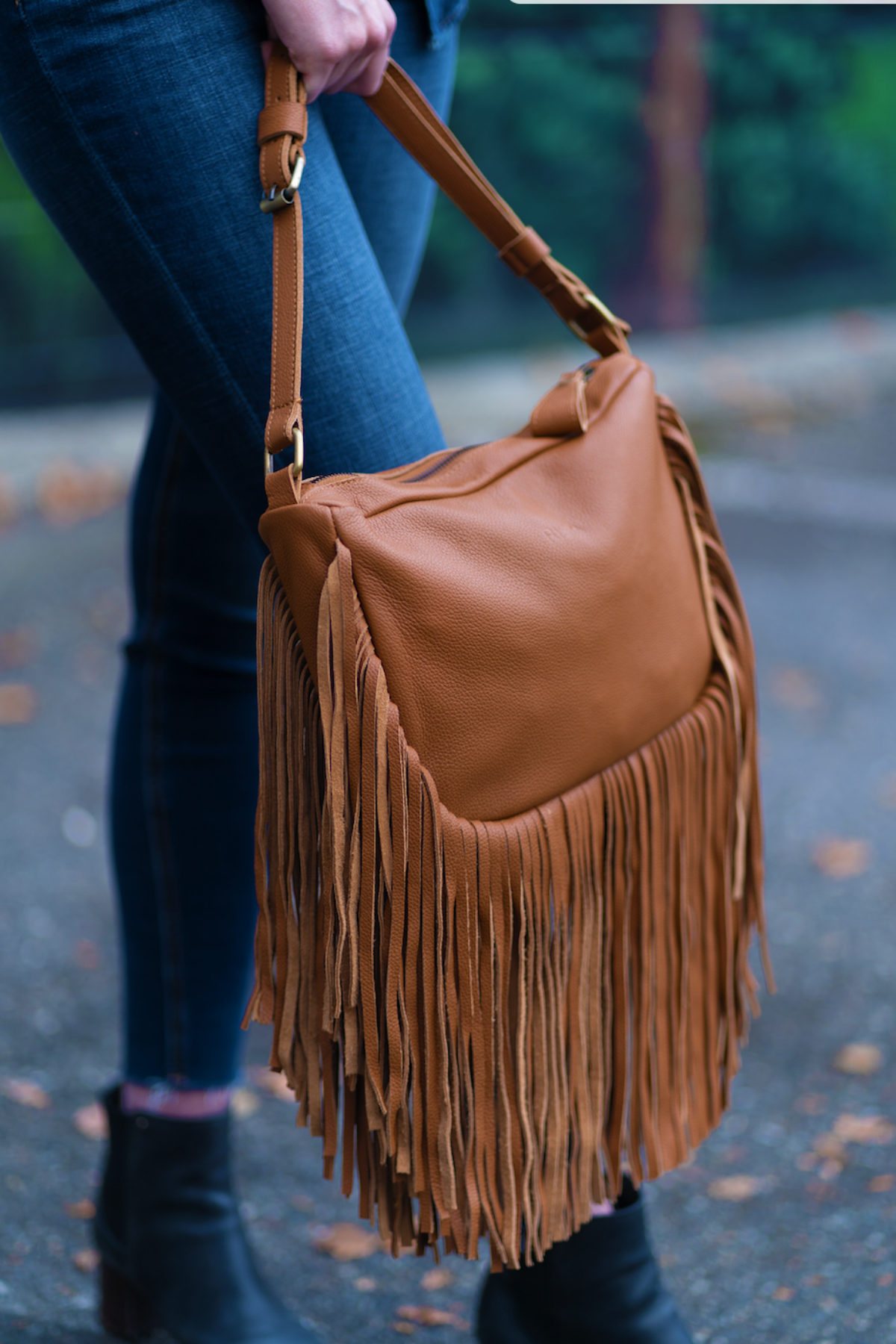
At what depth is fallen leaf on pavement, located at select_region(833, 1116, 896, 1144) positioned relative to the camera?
1.51 m

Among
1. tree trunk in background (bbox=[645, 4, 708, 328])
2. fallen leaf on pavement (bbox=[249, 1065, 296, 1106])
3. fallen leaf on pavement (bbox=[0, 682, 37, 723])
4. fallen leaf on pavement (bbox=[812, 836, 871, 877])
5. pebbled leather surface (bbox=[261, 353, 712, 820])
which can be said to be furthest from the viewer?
tree trunk in background (bbox=[645, 4, 708, 328])

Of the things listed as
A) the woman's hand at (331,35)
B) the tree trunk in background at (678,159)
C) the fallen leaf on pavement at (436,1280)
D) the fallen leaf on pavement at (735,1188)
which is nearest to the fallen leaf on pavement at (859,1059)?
the fallen leaf on pavement at (735,1188)

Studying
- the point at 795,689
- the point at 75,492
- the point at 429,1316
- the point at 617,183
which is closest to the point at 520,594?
the point at 429,1316

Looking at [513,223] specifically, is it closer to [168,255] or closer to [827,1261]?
[168,255]

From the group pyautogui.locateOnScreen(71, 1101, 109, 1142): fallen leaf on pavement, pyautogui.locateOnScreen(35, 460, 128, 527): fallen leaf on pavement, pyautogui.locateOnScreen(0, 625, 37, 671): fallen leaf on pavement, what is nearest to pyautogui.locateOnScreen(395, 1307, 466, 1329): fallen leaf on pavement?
pyautogui.locateOnScreen(71, 1101, 109, 1142): fallen leaf on pavement

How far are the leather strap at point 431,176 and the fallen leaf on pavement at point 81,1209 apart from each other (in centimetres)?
96

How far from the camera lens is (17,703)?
275cm

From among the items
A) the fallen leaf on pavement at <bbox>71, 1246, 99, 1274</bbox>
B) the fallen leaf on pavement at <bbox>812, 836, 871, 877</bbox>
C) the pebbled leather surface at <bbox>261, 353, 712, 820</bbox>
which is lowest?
the fallen leaf on pavement at <bbox>812, 836, 871, 877</bbox>

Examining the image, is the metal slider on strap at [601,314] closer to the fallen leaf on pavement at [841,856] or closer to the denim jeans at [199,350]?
the denim jeans at [199,350]

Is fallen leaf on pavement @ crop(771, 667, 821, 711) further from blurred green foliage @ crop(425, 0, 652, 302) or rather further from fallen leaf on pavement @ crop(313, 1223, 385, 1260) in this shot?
blurred green foliage @ crop(425, 0, 652, 302)

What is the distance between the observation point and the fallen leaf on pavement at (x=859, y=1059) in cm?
164

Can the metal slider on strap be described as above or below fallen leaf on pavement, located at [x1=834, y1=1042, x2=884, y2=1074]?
above

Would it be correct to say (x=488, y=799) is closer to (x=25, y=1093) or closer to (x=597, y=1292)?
(x=597, y=1292)

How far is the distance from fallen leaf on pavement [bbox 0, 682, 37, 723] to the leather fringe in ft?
6.29
